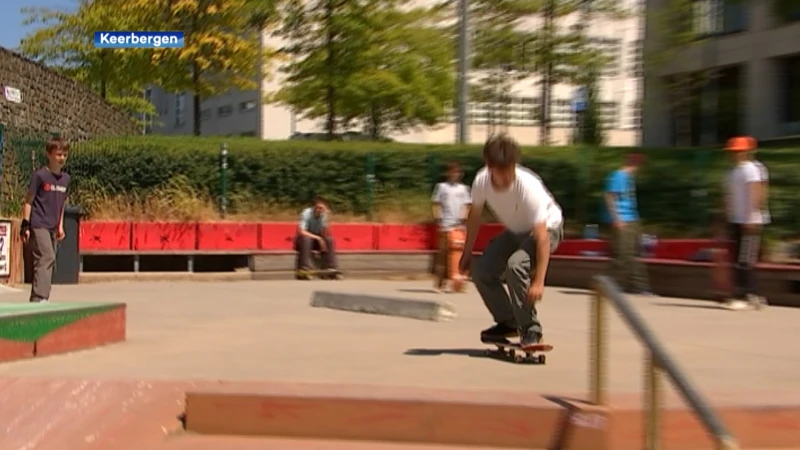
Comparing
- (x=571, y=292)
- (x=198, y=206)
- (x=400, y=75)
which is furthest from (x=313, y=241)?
(x=400, y=75)

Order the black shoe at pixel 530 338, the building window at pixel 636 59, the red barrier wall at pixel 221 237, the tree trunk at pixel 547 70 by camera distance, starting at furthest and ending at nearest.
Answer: the tree trunk at pixel 547 70
the building window at pixel 636 59
the red barrier wall at pixel 221 237
the black shoe at pixel 530 338

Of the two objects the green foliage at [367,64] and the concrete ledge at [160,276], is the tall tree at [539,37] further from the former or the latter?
the concrete ledge at [160,276]

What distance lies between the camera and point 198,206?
18.6 metres

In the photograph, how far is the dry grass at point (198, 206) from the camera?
60.4 feet

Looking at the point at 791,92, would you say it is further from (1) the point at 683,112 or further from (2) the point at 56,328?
(2) the point at 56,328

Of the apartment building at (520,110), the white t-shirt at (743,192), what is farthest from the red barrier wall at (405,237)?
the apartment building at (520,110)

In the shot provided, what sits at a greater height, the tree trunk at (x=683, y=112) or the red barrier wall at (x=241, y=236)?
the tree trunk at (x=683, y=112)

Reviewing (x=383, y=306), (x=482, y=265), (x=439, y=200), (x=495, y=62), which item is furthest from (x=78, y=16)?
(x=482, y=265)

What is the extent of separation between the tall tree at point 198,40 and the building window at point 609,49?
968cm

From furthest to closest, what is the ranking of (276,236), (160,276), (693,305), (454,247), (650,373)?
(276,236), (160,276), (454,247), (693,305), (650,373)

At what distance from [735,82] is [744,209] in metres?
18.1

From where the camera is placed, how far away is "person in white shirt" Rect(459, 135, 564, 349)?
6469mm

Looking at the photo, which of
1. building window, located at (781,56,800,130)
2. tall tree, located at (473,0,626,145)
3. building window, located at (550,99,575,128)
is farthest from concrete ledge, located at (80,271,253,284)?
building window, located at (550,99,575,128)

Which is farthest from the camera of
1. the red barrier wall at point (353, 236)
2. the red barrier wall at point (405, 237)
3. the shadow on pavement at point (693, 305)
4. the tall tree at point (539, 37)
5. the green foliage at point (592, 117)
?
the green foliage at point (592, 117)
